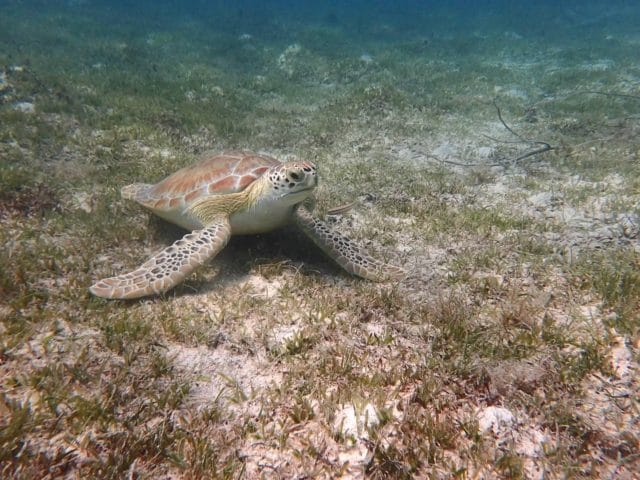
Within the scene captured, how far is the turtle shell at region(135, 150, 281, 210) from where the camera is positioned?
167 inches

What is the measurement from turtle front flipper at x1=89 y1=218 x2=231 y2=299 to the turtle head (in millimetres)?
761

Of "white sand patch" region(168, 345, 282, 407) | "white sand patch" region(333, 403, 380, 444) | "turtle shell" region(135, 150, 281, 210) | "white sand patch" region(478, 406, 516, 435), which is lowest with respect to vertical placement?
"white sand patch" region(168, 345, 282, 407)

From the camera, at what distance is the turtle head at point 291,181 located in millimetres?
3691

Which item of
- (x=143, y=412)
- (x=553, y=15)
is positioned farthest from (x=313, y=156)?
(x=553, y=15)

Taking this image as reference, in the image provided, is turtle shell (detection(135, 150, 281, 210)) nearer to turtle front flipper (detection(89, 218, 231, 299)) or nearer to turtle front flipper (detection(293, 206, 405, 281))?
turtle front flipper (detection(89, 218, 231, 299))

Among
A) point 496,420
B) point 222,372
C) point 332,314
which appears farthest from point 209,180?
point 496,420

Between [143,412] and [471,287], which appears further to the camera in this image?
[471,287]

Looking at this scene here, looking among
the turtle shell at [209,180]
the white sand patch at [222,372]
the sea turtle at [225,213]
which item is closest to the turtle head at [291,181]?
the sea turtle at [225,213]

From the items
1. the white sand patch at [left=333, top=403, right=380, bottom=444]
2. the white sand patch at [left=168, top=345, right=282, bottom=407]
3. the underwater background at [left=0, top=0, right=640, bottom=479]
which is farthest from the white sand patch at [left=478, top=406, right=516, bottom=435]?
the white sand patch at [left=168, top=345, right=282, bottom=407]

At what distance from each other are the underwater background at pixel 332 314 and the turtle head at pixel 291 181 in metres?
0.85

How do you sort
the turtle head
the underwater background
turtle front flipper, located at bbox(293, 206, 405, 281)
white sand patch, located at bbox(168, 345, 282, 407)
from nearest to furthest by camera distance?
the underwater background
white sand patch, located at bbox(168, 345, 282, 407)
the turtle head
turtle front flipper, located at bbox(293, 206, 405, 281)

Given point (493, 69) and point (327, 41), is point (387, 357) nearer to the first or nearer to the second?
point (493, 69)

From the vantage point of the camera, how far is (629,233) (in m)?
4.39

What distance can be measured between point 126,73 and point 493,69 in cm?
1725
